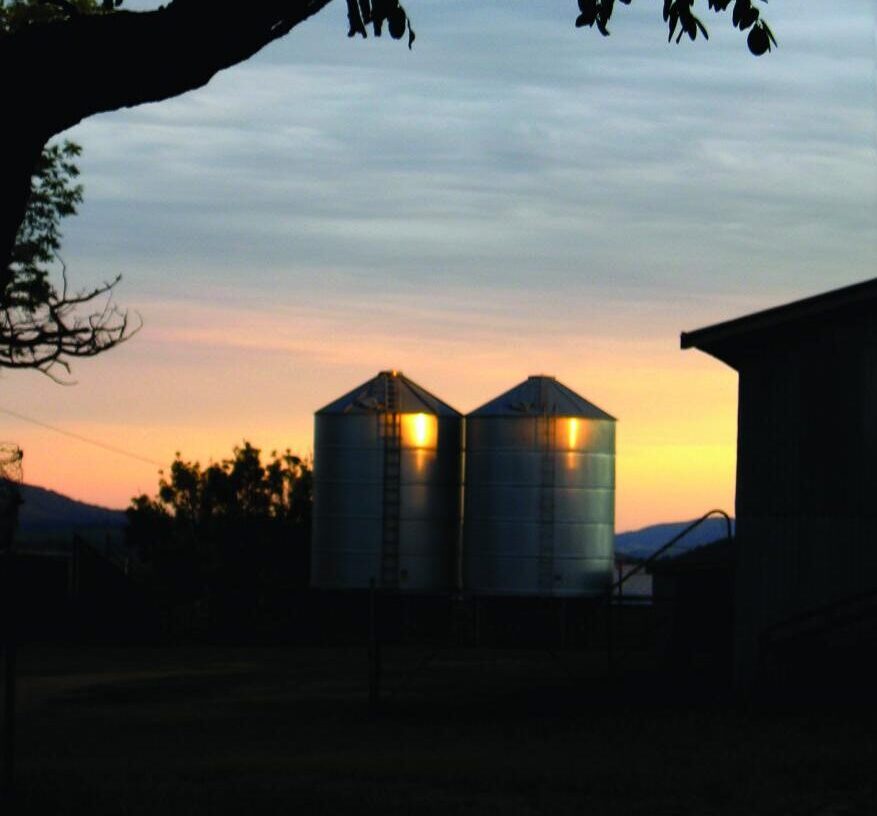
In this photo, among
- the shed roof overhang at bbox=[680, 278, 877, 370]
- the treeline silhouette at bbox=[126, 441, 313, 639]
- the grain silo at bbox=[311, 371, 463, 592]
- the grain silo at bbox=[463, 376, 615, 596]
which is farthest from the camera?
the treeline silhouette at bbox=[126, 441, 313, 639]

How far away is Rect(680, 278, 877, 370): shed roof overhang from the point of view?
26.4m

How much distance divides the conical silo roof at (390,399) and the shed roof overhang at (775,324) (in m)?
10.6

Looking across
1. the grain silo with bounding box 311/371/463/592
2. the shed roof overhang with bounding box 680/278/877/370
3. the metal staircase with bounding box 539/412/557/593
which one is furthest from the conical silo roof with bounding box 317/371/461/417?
the shed roof overhang with bounding box 680/278/877/370

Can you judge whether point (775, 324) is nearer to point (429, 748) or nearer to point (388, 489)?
point (429, 748)

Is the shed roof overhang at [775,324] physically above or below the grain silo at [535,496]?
above

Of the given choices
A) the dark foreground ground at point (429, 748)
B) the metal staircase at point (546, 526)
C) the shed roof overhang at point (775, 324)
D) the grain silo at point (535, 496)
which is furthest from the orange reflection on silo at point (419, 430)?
the shed roof overhang at point (775, 324)

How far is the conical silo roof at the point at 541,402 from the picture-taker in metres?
38.5

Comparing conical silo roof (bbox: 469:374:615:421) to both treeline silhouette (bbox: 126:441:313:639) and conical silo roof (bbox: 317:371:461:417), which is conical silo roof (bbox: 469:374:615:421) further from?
treeline silhouette (bbox: 126:441:313:639)

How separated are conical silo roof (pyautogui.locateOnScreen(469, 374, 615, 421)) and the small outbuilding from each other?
1015cm

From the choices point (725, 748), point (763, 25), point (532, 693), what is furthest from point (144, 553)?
point (763, 25)

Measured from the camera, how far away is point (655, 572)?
38625 millimetres

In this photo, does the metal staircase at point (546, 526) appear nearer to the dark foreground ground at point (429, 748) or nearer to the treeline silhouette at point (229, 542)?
the dark foreground ground at point (429, 748)

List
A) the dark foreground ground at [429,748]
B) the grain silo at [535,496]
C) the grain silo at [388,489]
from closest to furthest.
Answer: the dark foreground ground at [429,748] → the grain silo at [388,489] → the grain silo at [535,496]

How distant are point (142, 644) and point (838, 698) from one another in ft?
83.4
